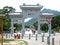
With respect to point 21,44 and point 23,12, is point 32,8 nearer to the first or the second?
point 23,12

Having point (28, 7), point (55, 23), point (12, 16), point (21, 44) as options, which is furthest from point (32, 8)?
point (55, 23)

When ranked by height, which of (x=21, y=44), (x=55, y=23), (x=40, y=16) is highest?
(x=21, y=44)

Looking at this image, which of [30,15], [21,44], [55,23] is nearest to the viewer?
[21,44]

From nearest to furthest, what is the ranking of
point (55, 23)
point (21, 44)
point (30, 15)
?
1. point (21, 44)
2. point (30, 15)
3. point (55, 23)

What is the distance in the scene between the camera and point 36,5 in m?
59.1

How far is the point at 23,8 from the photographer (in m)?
57.9

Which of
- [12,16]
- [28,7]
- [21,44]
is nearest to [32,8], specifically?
[28,7]

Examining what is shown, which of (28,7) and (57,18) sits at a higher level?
(28,7)

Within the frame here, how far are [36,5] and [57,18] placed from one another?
57.1 m

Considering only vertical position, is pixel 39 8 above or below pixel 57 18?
above

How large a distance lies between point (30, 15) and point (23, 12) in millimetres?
1627

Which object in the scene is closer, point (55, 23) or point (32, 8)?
point (32, 8)

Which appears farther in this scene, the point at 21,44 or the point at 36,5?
the point at 36,5

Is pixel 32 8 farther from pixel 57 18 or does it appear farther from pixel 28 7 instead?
pixel 57 18
